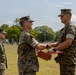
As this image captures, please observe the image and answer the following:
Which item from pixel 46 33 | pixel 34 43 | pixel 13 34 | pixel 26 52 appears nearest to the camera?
pixel 34 43

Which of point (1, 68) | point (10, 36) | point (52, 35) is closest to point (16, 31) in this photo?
point (10, 36)

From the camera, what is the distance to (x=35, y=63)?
7.11 meters

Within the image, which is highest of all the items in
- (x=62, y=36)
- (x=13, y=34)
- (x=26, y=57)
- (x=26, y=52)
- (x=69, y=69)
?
(x=13, y=34)

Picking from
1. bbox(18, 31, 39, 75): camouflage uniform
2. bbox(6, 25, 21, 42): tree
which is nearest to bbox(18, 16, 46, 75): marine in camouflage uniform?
bbox(18, 31, 39, 75): camouflage uniform

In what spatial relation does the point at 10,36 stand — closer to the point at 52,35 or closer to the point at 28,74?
the point at 52,35

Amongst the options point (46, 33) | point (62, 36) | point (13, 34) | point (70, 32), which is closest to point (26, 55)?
point (62, 36)

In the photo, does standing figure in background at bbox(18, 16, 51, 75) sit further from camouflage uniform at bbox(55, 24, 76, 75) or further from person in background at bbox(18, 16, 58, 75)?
camouflage uniform at bbox(55, 24, 76, 75)

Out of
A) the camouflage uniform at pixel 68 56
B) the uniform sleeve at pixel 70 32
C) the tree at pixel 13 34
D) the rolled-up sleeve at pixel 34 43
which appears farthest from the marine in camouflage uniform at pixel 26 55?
the tree at pixel 13 34

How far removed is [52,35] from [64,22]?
132m

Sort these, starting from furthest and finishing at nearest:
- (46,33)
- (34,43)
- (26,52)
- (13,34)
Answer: (46,33) < (13,34) < (26,52) < (34,43)

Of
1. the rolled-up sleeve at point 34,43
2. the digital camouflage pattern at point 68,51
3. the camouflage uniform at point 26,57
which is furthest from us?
the camouflage uniform at point 26,57

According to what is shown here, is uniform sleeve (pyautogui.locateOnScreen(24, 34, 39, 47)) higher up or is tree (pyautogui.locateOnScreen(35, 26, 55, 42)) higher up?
tree (pyautogui.locateOnScreen(35, 26, 55, 42))

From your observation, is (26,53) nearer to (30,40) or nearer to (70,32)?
(30,40)

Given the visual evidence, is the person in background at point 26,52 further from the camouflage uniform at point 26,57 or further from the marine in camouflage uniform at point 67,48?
the marine in camouflage uniform at point 67,48
